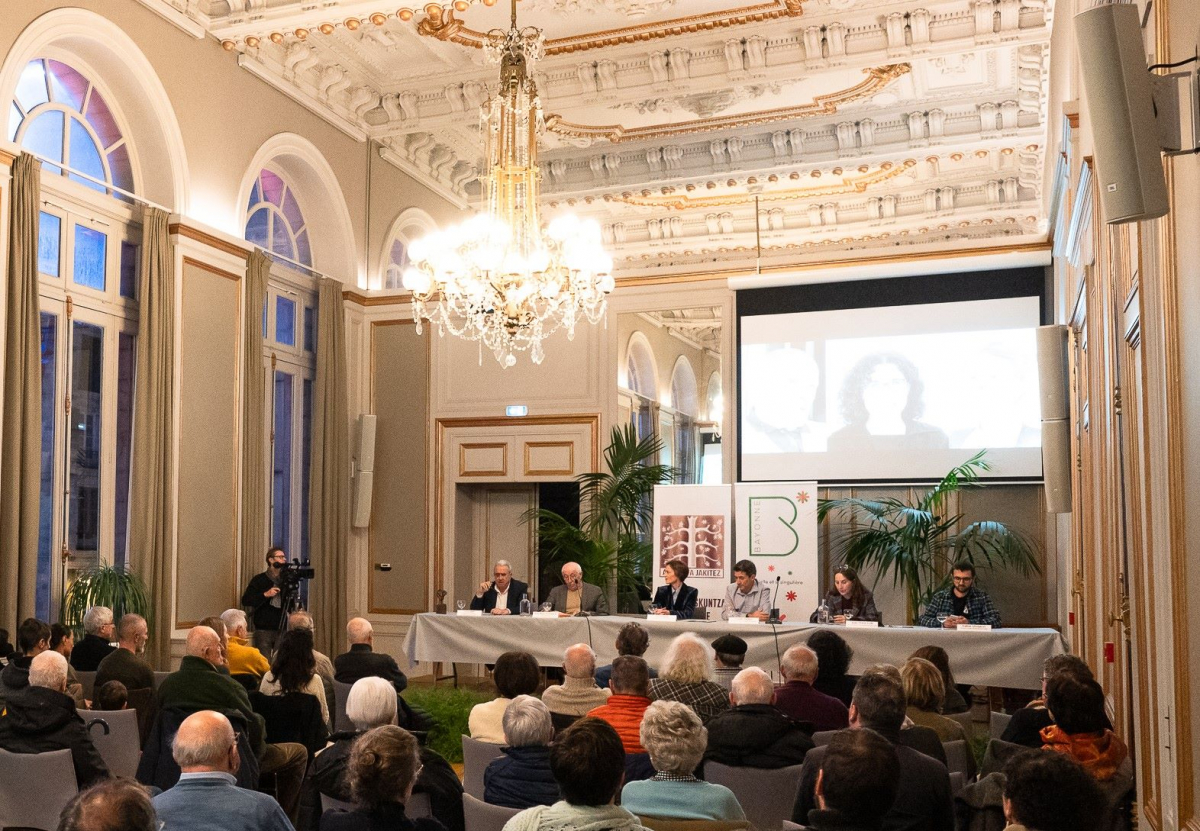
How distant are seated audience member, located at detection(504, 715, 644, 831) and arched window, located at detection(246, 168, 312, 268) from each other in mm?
8293

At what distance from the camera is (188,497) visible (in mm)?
9016

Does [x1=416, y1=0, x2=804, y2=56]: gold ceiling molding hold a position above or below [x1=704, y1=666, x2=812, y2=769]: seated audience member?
above

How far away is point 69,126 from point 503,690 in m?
6.04

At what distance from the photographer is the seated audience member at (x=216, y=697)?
460 cm

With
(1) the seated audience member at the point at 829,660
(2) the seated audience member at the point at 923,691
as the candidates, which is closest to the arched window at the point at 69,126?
(1) the seated audience member at the point at 829,660

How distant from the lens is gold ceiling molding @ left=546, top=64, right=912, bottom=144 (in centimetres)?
1077

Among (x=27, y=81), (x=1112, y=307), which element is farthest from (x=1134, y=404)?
(x=27, y=81)

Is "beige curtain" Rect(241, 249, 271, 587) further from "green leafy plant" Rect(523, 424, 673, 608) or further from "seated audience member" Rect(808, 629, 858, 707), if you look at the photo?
"seated audience member" Rect(808, 629, 858, 707)

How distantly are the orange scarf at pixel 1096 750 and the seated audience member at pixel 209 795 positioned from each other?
2.27 metres

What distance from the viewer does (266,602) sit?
937cm

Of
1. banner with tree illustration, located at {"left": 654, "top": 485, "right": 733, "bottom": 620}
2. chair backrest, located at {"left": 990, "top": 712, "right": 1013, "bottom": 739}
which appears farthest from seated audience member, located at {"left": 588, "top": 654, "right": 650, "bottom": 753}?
banner with tree illustration, located at {"left": 654, "top": 485, "right": 733, "bottom": 620}

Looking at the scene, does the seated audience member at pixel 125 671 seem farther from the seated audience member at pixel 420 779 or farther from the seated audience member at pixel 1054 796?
the seated audience member at pixel 1054 796

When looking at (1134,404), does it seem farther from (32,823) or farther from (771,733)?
(32,823)

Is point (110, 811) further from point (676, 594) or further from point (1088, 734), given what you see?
point (676, 594)
